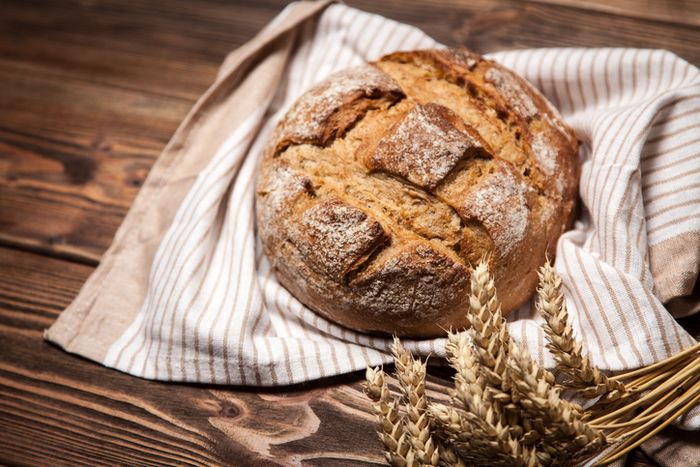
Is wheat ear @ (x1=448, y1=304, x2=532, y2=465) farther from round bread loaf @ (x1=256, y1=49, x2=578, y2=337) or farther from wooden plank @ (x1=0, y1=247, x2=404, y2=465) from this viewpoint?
wooden plank @ (x1=0, y1=247, x2=404, y2=465)

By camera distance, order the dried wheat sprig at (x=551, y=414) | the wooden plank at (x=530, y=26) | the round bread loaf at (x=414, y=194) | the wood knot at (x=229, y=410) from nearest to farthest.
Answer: the dried wheat sprig at (x=551, y=414), the round bread loaf at (x=414, y=194), the wood knot at (x=229, y=410), the wooden plank at (x=530, y=26)

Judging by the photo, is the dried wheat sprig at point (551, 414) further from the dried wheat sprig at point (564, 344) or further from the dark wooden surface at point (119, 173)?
the dark wooden surface at point (119, 173)

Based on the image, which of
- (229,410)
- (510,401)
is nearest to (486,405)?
(510,401)

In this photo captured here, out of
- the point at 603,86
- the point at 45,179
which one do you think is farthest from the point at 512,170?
the point at 45,179

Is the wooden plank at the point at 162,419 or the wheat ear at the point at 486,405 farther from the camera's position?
the wooden plank at the point at 162,419

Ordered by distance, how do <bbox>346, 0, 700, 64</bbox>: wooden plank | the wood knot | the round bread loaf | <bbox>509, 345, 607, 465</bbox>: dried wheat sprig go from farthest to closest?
<bbox>346, 0, 700, 64</bbox>: wooden plank
the wood knot
the round bread loaf
<bbox>509, 345, 607, 465</bbox>: dried wheat sprig

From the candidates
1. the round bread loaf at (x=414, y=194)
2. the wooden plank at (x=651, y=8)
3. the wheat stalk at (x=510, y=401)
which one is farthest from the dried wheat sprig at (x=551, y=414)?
the wooden plank at (x=651, y=8)

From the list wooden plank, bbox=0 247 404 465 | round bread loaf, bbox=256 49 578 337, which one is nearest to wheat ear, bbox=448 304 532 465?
round bread loaf, bbox=256 49 578 337
